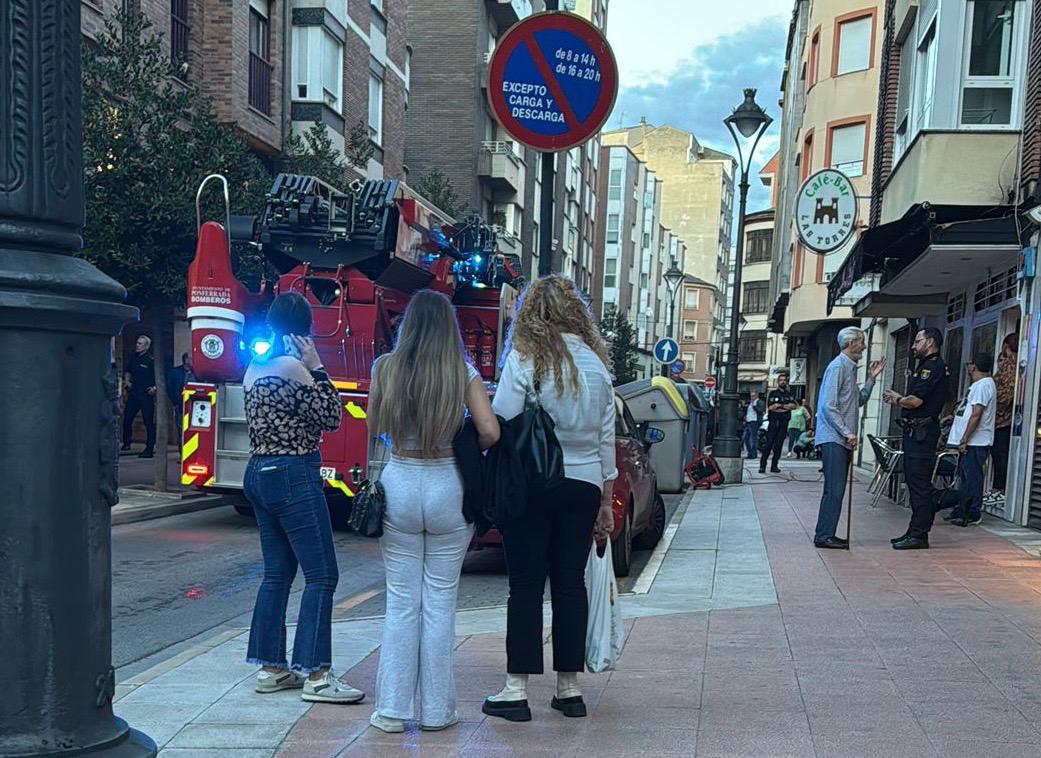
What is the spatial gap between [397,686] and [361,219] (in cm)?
700

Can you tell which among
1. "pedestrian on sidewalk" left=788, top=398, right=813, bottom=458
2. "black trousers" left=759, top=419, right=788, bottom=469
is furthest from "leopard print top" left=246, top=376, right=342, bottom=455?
"pedestrian on sidewalk" left=788, top=398, right=813, bottom=458

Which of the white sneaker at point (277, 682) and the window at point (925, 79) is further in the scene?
the window at point (925, 79)

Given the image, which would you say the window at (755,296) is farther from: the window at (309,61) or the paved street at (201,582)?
the paved street at (201,582)

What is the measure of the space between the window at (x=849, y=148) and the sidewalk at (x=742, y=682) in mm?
21119

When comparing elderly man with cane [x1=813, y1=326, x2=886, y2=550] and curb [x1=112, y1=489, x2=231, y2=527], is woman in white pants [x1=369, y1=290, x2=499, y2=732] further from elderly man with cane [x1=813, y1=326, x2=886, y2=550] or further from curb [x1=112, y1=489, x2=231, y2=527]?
curb [x1=112, y1=489, x2=231, y2=527]

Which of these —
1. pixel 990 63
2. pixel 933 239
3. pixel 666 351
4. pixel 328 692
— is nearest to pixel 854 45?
pixel 666 351

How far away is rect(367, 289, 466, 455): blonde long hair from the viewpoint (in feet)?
12.8

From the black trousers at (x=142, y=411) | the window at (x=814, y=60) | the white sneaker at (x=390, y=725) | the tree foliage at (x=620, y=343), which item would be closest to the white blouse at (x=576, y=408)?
the white sneaker at (x=390, y=725)

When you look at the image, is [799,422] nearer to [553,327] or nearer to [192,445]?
[192,445]

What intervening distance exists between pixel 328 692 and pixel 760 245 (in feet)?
205

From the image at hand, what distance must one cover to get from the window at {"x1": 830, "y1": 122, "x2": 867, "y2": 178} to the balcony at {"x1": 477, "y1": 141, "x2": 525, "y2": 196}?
40.5ft

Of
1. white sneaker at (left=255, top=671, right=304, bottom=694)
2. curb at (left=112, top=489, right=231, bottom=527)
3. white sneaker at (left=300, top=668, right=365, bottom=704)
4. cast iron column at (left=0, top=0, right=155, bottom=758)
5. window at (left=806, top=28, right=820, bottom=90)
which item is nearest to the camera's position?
cast iron column at (left=0, top=0, right=155, bottom=758)

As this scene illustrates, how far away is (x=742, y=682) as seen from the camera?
462cm

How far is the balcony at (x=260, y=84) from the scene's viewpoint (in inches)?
776
